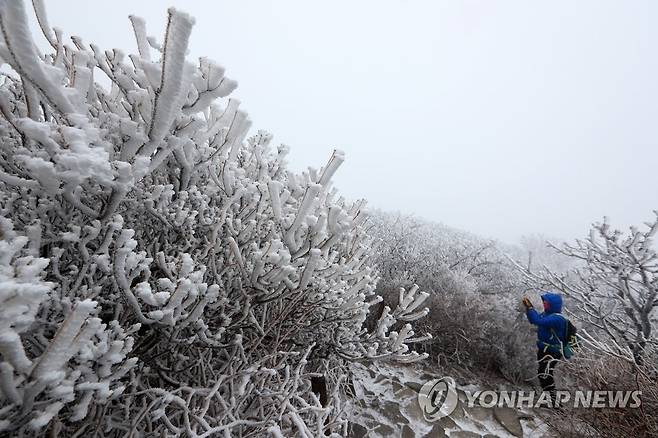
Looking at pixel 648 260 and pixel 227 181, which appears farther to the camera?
pixel 648 260

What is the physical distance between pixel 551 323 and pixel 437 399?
2.20m

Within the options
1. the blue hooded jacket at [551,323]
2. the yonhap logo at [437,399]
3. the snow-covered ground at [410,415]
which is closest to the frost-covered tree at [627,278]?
the blue hooded jacket at [551,323]

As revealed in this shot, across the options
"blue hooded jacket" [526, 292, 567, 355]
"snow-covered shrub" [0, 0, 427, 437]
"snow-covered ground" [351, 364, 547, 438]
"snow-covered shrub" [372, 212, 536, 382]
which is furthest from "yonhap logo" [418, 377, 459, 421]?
"snow-covered shrub" [0, 0, 427, 437]

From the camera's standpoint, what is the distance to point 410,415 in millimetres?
4195

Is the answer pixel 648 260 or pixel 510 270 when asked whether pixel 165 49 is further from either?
pixel 510 270

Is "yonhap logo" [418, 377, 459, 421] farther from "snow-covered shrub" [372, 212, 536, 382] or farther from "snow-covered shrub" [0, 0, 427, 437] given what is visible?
"snow-covered shrub" [0, 0, 427, 437]

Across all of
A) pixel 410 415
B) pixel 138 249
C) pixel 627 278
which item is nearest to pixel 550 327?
pixel 627 278

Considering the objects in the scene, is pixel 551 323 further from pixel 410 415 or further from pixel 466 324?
pixel 410 415

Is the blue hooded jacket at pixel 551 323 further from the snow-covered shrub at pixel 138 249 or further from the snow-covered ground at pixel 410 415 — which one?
the snow-covered shrub at pixel 138 249

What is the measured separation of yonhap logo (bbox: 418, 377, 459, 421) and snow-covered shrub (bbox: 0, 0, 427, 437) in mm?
2750

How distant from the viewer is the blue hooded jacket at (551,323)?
16.5 ft

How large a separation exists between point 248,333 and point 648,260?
5.16 metres

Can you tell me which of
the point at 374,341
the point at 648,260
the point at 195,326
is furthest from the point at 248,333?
the point at 648,260

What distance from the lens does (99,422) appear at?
1.32 metres
